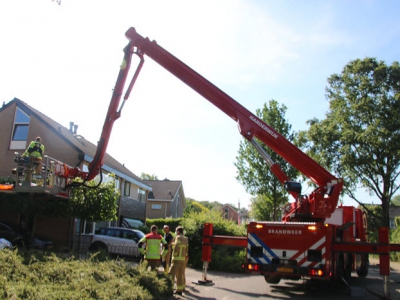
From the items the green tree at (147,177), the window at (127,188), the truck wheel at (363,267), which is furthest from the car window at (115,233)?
the green tree at (147,177)

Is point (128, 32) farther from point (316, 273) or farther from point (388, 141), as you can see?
point (388, 141)

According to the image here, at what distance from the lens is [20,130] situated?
24219 millimetres

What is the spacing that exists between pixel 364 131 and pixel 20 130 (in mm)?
20804

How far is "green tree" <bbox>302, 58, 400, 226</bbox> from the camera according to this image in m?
26.3

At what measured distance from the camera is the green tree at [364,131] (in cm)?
2630

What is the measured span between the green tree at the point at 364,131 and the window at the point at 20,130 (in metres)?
18.0

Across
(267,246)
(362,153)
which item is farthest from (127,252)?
(362,153)

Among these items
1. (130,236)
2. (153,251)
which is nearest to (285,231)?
(153,251)

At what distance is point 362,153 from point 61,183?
2159 centimetres

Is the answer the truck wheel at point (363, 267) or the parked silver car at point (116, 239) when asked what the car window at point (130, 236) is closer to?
the parked silver car at point (116, 239)

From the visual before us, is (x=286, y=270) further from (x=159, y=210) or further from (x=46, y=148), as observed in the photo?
(x=159, y=210)

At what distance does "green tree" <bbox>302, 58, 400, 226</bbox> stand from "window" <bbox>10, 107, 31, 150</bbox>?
1802 centimetres

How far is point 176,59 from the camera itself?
40.0 feet

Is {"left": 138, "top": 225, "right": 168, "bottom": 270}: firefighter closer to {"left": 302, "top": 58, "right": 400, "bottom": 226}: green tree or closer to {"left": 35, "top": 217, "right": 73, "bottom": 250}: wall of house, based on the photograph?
{"left": 35, "top": 217, "right": 73, "bottom": 250}: wall of house
